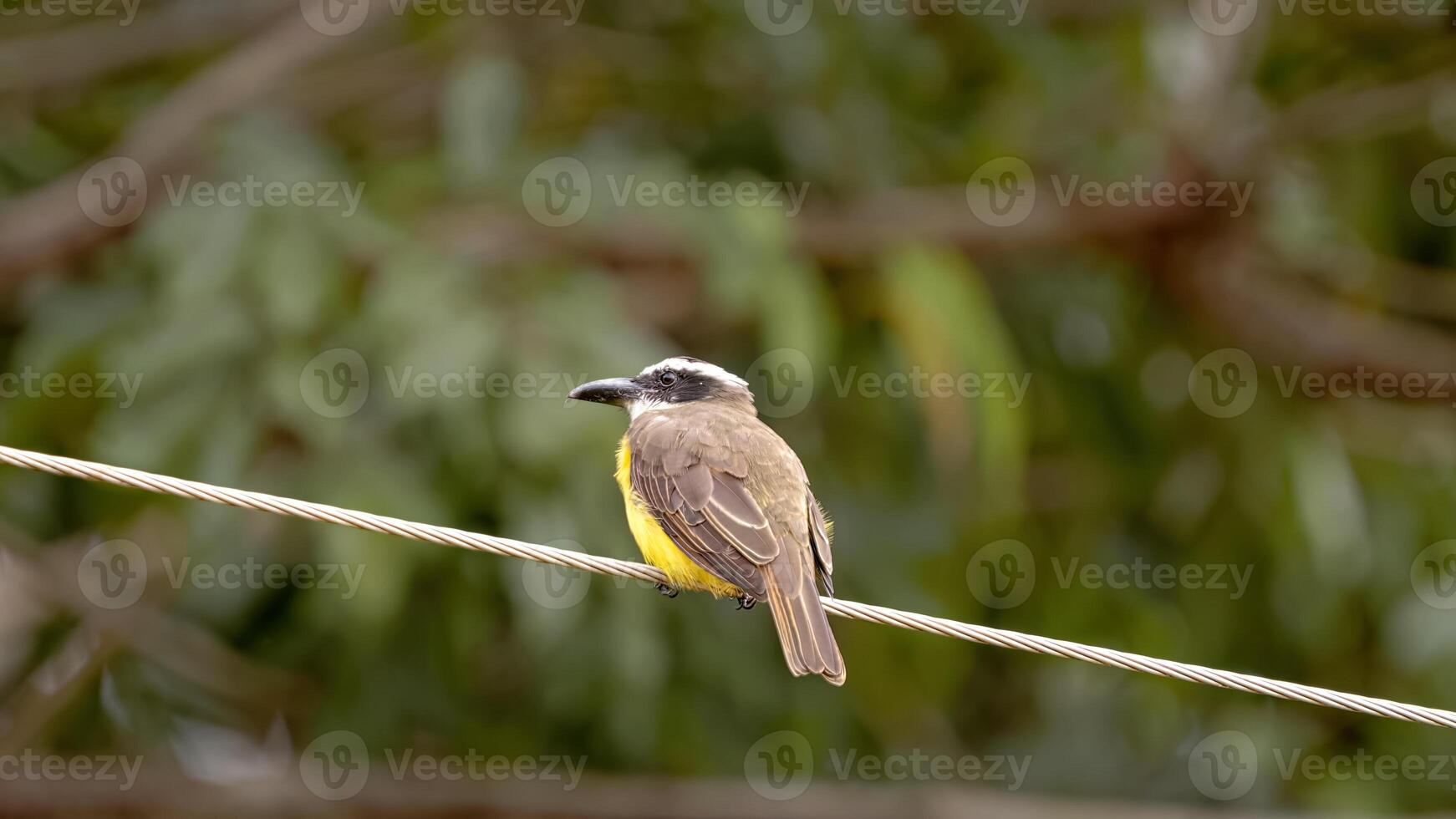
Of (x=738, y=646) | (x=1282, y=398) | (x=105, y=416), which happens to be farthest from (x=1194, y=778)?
(x=105, y=416)

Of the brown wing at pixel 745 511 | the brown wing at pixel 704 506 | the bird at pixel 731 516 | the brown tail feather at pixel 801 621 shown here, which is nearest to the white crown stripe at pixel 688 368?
the bird at pixel 731 516

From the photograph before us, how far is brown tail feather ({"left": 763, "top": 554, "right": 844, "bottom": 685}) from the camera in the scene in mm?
4648

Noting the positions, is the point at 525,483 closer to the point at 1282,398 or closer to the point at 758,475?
the point at 758,475

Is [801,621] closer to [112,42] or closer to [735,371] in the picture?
[735,371]

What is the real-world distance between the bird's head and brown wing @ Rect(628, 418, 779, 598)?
63 centimetres

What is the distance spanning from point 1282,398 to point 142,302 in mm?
7130

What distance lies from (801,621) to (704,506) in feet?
1.87

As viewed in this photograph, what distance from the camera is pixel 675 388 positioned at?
6535mm

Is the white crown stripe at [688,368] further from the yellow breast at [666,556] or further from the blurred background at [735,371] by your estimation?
the yellow breast at [666,556]

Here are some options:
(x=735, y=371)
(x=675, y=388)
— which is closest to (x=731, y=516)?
(x=675, y=388)

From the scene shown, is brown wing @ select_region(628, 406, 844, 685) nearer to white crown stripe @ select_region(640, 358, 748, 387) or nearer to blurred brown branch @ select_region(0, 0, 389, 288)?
white crown stripe @ select_region(640, 358, 748, 387)

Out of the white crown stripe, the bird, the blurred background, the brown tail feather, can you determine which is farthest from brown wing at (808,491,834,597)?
the blurred background

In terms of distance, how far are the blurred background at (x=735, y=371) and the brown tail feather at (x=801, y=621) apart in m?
2.41

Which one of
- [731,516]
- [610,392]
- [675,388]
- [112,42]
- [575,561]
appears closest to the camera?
[575,561]
